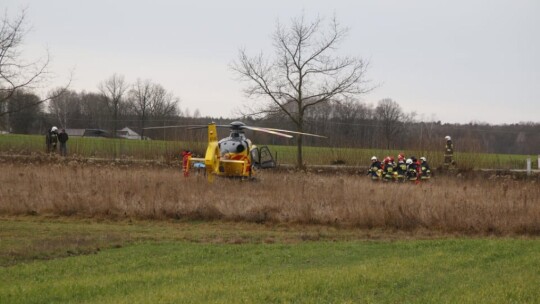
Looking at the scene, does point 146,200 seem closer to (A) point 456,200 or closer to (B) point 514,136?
(A) point 456,200

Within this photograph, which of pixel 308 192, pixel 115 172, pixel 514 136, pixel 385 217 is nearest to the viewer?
pixel 385 217

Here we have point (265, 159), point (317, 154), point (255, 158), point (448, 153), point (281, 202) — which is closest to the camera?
point (281, 202)

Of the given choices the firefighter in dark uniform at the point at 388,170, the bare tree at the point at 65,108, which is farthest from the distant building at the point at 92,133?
the firefighter in dark uniform at the point at 388,170

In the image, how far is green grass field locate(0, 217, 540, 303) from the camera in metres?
7.38

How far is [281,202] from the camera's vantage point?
58.9 ft

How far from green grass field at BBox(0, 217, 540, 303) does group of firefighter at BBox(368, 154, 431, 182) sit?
36.4 ft

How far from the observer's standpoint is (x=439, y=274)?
872cm

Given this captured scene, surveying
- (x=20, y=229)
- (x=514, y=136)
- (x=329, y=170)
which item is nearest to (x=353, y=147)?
(x=329, y=170)

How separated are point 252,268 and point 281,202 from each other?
26.5 feet

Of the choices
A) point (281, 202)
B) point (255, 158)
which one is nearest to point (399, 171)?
point (255, 158)

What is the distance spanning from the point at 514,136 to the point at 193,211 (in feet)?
175

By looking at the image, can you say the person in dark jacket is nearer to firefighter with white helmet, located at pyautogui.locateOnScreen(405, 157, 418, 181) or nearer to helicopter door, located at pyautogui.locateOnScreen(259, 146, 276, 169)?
helicopter door, located at pyautogui.locateOnScreen(259, 146, 276, 169)

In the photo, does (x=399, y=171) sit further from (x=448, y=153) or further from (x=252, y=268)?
(x=252, y=268)

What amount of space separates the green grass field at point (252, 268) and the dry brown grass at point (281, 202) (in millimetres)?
1986
